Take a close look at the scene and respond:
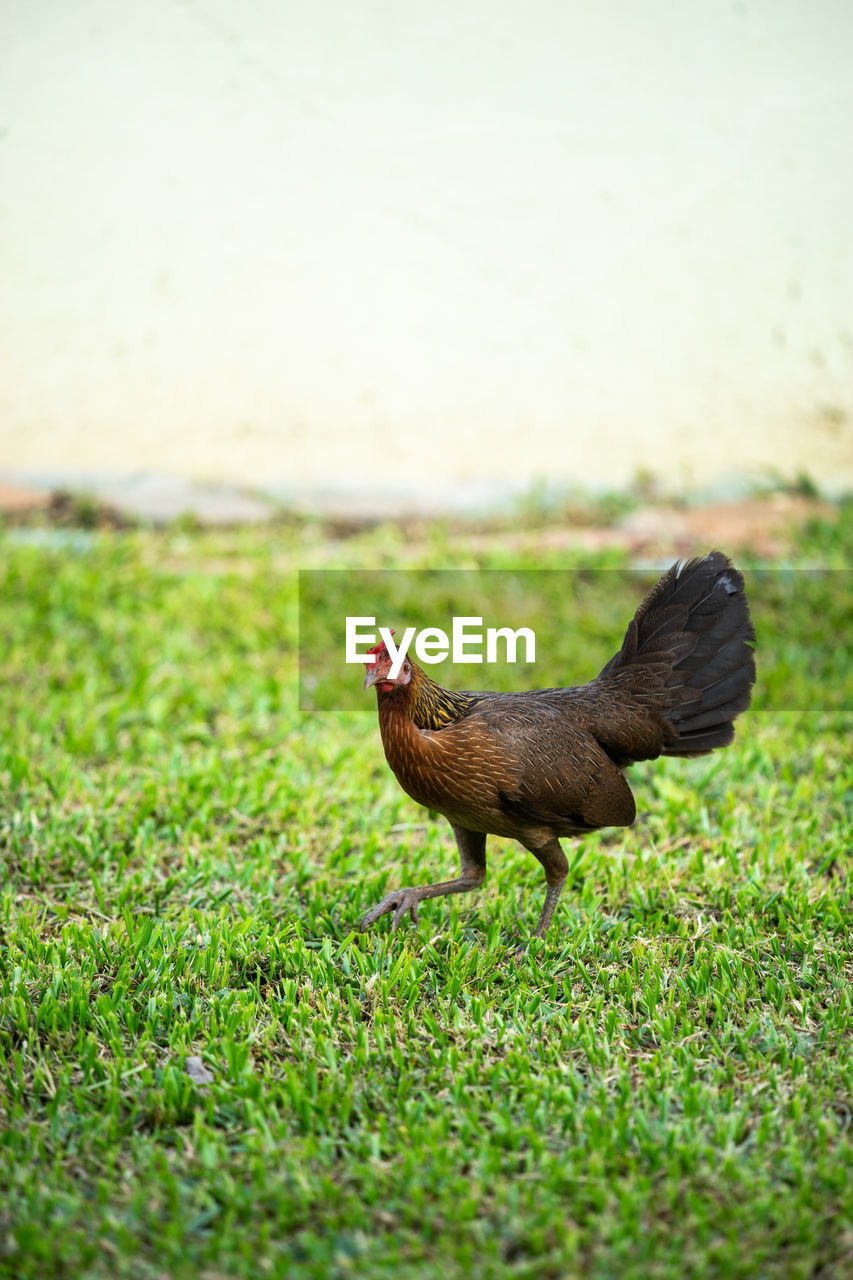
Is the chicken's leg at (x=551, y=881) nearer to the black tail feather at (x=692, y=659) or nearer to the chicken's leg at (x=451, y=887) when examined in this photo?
the chicken's leg at (x=451, y=887)

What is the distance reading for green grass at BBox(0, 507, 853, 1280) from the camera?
220cm

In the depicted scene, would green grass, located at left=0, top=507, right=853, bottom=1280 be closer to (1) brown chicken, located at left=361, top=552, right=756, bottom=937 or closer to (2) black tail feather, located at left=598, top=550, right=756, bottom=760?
(1) brown chicken, located at left=361, top=552, right=756, bottom=937

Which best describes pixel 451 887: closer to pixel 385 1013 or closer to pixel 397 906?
pixel 397 906

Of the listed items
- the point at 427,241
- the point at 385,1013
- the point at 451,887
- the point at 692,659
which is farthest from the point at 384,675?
the point at 427,241

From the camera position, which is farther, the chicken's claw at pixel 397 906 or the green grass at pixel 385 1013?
the chicken's claw at pixel 397 906

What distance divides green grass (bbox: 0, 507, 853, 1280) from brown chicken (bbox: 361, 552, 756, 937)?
39 centimetres

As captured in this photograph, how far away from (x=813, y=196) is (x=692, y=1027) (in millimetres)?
6118

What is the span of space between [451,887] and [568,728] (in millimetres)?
640

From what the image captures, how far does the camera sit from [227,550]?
721cm

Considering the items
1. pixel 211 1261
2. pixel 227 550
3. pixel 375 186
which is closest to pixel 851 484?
pixel 375 186

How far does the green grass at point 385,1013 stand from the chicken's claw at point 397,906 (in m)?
0.09

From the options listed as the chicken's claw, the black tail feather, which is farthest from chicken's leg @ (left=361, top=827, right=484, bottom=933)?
the black tail feather

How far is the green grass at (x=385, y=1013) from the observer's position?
2.20 m

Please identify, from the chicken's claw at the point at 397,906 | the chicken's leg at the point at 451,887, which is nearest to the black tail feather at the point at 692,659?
the chicken's leg at the point at 451,887
